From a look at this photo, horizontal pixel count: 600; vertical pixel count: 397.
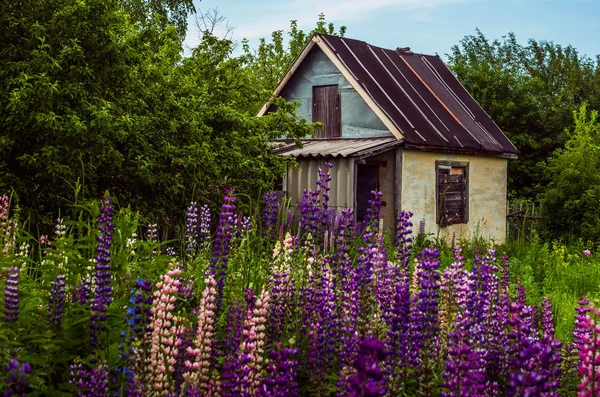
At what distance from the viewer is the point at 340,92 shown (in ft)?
59.8

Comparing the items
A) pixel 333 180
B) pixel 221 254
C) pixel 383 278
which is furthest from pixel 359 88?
pixel 221 254

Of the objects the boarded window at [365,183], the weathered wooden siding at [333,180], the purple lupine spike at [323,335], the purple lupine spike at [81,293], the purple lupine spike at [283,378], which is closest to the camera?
the purple lupine spike at [283,378]

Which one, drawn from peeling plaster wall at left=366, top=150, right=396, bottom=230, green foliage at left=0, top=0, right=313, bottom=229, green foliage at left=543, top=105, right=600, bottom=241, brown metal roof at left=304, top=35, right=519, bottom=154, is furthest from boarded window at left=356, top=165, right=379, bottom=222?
green foliage at left=543, top=105, right=600, bottom=241

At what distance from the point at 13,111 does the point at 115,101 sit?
197 centimetres

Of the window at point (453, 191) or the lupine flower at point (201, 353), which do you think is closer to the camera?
the lupine flower at point (201, 353)

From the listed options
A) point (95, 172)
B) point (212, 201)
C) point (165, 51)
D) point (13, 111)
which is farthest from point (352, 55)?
point (13, 111)

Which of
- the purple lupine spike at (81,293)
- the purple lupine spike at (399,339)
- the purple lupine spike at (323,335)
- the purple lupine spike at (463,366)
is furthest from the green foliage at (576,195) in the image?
the purple lupine spike at (81,293)

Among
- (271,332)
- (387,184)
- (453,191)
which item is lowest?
(271,332)

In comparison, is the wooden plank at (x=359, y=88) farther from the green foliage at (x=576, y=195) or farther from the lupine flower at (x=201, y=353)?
the lupine flower at (x=201, y=353)

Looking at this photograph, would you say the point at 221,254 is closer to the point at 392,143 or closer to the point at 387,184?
the point at 392,143

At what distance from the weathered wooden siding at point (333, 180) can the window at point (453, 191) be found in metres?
3.10

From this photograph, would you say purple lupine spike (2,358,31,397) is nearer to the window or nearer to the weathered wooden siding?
the weathered wooden siding

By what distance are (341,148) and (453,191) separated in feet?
13.3

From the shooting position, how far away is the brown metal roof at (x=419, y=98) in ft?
57.4
